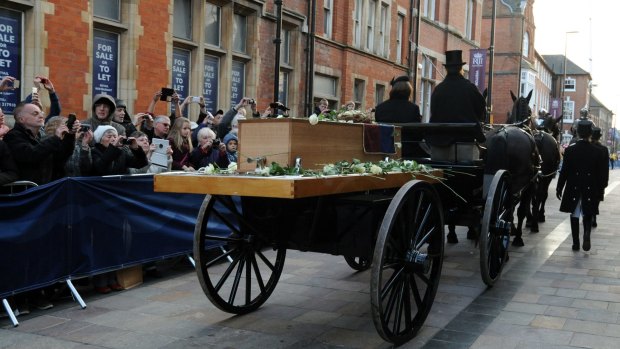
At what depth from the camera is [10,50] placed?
31.4ft

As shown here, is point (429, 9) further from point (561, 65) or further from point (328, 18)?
point (561, 65)

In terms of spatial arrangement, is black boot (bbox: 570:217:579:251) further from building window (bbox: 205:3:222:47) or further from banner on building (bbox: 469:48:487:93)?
banner on building (bbox: 469:48:487:93)

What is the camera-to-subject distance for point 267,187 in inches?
159

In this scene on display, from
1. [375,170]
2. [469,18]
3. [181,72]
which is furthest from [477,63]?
[375,170]

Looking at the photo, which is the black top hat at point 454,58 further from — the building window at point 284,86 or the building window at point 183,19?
the building window at point 284,86

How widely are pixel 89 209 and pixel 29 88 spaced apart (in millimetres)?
4629

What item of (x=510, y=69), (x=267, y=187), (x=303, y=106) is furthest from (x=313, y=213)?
(x=510, y=69)

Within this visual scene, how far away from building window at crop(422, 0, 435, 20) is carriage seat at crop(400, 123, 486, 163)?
21356mm

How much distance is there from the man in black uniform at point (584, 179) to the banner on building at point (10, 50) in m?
8.32

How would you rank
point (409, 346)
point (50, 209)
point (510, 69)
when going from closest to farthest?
1. point (409, 346)
2. point (50, 209)
3. point (510, 69)

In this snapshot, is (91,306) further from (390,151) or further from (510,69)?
(510,69)

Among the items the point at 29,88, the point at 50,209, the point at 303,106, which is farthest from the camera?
the point at 303,106

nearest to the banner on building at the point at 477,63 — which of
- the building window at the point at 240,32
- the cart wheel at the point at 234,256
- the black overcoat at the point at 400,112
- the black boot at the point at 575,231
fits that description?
the building window at the point at 240,32

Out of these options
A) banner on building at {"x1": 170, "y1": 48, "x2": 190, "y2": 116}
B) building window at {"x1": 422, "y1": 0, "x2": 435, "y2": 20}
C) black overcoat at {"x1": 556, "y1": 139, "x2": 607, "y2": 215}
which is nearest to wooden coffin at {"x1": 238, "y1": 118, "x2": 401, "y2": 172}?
black overcoat at {"x1": 556, "y1": 139, "x2": 607, "y2": 215}
